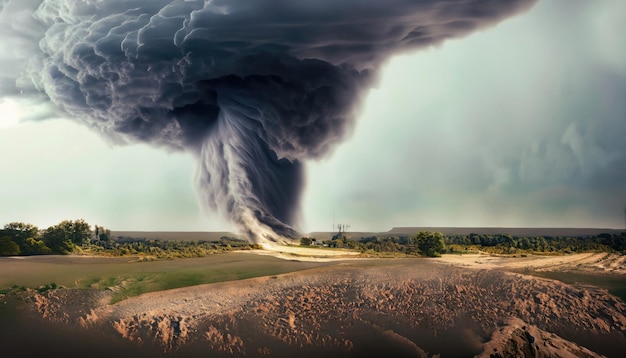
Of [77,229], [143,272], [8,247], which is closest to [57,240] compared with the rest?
[77,229]

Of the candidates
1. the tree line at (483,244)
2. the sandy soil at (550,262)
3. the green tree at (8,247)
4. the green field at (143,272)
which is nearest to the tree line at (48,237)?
the green tree at (8,247)

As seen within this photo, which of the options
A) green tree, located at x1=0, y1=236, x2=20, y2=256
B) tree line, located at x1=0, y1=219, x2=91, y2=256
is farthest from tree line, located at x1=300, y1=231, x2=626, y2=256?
green tree, located at x1=0, y1=236, x2=20, y2=256

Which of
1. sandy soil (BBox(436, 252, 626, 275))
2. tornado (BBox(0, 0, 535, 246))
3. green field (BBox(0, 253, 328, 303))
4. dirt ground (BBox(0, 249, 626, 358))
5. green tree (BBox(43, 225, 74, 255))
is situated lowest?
dirt ground (BBox(0, 249, 626, 358))

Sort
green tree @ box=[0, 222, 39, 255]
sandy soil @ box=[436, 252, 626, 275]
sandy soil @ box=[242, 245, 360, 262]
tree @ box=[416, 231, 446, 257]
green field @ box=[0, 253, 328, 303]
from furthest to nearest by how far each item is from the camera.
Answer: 1. green tree @ box=[0, 222, 39, 255]
2. tree @ box=[416, 231, 446, 257]
3. sandy soil @ box=[242, 245, 360, 262]
4. green field @ box=[0, 253, 328, 303]
5. sandy soil @ box=[436, 252, 626, 275]

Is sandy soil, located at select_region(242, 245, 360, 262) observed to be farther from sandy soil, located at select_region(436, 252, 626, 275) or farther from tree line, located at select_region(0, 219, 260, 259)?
tree line, located at select_region(0, 219, 260, 259)

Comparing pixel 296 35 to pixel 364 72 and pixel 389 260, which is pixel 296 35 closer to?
pixel 364 72

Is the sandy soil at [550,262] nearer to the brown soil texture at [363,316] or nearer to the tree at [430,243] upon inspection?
the tree at [430,243]

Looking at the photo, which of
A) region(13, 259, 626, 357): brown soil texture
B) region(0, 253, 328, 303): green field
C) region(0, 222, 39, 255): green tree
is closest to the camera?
region(13, 259, 626, 357): brown soil texture

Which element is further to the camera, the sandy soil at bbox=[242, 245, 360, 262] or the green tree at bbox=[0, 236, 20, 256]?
the green tree at bbox=[0, 236, 20, 256]

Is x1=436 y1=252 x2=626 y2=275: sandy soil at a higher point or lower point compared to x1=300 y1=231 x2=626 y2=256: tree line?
lower
